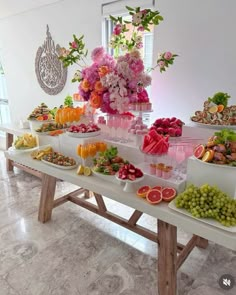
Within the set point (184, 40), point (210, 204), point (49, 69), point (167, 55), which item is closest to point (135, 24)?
point (167, 55)

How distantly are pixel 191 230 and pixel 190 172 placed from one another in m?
0.30

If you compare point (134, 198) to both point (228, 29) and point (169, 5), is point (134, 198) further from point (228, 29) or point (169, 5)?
point (169, 5)

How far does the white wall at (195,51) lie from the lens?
A: 6.14ft

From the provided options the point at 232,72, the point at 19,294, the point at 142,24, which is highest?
the point at 142,24

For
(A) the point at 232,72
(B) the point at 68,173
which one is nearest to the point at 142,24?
(A) the point at 232,72

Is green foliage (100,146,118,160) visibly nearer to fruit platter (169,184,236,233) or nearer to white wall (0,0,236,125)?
fruit platter (169,184,236,233)

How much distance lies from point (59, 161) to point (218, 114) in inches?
44.6

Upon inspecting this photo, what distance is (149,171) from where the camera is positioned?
137 centimetres

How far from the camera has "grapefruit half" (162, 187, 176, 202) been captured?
46.8 inches

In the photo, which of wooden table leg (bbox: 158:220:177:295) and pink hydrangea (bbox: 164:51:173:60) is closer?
wooden table leg (bbox: 158:220:177:295)

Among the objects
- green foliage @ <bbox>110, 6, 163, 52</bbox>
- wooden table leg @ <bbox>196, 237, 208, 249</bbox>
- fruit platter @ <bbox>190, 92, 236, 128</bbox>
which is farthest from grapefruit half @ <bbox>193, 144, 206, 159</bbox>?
wooden table leg @ <bbox>196, 237, 208, 249</bbox>

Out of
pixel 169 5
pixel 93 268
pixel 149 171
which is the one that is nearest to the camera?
pixel 149 171

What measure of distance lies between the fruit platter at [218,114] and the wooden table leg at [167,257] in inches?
28.1

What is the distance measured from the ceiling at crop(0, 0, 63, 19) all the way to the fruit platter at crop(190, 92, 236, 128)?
Result: 2.47m
